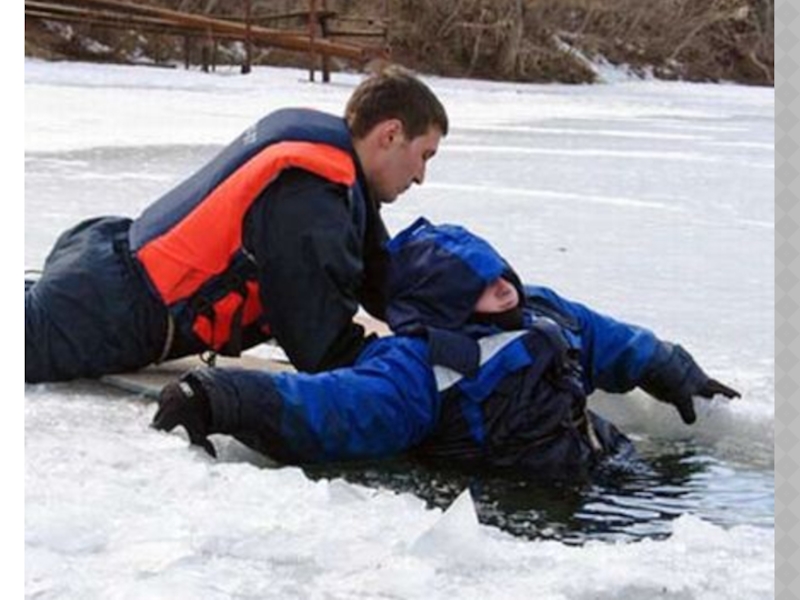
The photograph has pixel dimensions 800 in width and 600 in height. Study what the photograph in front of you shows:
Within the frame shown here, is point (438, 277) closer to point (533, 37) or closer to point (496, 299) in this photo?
point (496, 299)

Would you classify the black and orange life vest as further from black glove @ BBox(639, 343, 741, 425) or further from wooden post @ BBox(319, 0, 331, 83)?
wooden post @ BBox(319, 0, 331, 83)

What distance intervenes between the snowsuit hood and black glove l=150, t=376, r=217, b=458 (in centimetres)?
44

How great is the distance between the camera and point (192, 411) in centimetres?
242

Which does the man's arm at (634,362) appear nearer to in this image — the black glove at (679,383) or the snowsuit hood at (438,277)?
the black glove at (679,383)

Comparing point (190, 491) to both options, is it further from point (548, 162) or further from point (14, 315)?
point (548, 162)

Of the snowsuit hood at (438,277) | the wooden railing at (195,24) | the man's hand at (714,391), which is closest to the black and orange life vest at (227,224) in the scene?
the snowsuit hood at (438,277)

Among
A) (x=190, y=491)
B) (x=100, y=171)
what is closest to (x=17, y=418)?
(x=190, y=491)

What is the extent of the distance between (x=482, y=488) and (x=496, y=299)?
36 cm

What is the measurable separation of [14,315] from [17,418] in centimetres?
8

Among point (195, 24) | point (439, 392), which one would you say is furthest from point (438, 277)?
point (195, 24)

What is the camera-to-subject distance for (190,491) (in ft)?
6.79

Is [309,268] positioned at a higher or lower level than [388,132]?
lower

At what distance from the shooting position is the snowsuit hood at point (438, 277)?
2713mm

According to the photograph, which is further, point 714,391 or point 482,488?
point 714,391
